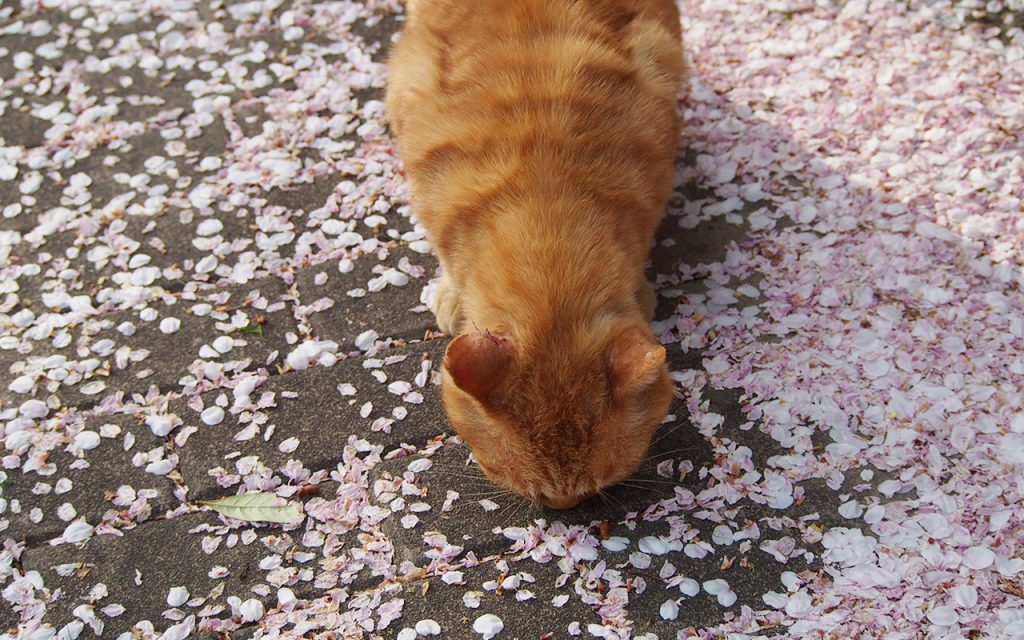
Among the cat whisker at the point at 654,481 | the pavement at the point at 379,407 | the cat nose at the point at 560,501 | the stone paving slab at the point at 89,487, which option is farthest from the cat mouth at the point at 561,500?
the stone paving slab at the point at 89,487

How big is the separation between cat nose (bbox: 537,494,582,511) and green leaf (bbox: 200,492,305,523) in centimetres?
97

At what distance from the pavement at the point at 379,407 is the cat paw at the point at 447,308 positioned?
91 millimetres

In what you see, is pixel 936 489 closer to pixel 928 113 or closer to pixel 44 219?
pixel 928 113

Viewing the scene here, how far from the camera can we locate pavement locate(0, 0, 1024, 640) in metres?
3.18

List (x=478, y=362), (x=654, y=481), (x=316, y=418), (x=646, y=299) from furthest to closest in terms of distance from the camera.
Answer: (x=646, y=299) → (x=316, y=418) → (x=654, y=481) → (x=478, y=362)

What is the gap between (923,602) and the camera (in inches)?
121

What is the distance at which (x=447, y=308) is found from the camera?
12.9 ft

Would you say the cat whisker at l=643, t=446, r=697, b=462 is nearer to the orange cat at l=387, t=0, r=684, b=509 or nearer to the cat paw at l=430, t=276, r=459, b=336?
the orange cat at l=387, t=0, r=684, b=509

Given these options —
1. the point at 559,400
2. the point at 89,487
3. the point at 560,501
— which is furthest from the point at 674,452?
the point at 89,487

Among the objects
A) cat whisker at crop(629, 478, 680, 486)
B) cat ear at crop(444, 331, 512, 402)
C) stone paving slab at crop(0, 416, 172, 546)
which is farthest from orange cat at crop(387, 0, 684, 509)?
stone paving slab at crop(0, 416, 172, 546)

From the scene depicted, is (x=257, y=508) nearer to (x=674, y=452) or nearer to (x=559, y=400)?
(x=559, y=400)

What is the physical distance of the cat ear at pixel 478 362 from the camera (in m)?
2.55

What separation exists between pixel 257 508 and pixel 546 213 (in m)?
1.59

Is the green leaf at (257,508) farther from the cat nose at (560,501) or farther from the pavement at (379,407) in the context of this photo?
the cat nose at (560,501)
